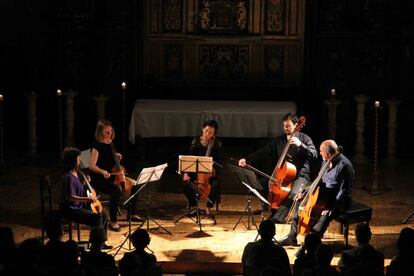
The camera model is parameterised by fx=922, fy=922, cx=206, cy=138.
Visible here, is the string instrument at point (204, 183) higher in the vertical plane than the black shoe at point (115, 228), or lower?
higher

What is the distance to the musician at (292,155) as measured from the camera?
978 centimetres

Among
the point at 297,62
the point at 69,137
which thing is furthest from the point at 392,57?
the point at 69,137

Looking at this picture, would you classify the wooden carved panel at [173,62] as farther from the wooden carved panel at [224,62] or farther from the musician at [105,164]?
the musician at [105,164]

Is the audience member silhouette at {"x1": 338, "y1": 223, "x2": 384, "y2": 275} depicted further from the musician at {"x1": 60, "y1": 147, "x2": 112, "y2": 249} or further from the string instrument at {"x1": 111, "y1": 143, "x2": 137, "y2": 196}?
the string instrument at {"x1": 111, "y1": 143, "x2": 137, "y2": 196}

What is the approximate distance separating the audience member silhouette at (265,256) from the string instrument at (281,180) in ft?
7.18

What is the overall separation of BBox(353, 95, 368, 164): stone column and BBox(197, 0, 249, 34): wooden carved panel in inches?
84.5

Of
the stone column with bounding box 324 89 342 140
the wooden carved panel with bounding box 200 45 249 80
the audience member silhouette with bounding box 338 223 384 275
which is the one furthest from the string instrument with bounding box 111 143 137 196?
the wooden carved panel with bounding box 200 45 249 80

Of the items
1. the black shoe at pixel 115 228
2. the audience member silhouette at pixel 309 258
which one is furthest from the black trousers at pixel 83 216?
the audience member silhouette at pixel 309 258

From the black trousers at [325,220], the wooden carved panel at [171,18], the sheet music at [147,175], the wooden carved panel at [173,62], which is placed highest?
the wooden carved panel at [171,18]

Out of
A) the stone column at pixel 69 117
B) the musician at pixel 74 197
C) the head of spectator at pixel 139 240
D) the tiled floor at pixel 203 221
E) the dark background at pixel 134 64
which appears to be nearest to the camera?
the head of spectator at pixel 139 240

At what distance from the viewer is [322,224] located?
29.2 feet

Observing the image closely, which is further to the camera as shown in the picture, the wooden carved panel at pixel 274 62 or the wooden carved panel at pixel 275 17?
the wooden carved panel at pixel 274 62

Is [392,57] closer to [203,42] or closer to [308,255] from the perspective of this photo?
[203,42]

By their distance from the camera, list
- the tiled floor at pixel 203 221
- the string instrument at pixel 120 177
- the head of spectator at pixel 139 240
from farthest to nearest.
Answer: the string instrument at pixel 120 177 < the tiled floor at pixel 203 221 < the head of spectator at pixel 139 240
